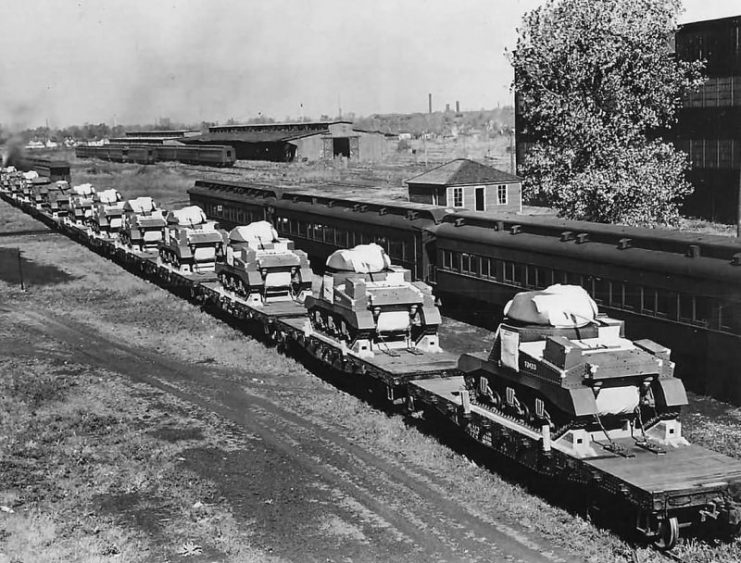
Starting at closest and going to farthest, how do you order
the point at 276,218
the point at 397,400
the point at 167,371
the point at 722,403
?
the point at 397,400 → the point at 722,403 → the point at 167,371 → the point at 276,218

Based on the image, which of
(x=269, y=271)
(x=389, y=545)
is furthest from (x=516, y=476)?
(x=269, y=271)

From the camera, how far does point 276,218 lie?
1631 inches

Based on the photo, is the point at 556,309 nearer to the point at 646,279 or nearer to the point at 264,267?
the point at 646,279

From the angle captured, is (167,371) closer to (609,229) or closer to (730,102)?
(609,229)

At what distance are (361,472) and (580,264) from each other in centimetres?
999

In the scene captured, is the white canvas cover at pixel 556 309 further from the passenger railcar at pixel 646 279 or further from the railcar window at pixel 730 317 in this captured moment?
the passenger railcar at pixel 646 279

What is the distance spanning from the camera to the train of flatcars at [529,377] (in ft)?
37.5

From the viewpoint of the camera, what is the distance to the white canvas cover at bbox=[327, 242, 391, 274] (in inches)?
787

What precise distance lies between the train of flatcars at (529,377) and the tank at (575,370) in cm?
2

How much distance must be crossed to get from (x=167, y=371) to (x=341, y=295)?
5.41 meters

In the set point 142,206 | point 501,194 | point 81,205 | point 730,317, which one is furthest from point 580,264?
point 81,205

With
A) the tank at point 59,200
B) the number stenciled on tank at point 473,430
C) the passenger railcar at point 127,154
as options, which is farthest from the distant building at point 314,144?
the number stenciled on tank at point 473,430

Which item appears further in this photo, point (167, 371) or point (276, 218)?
point (276, 218)

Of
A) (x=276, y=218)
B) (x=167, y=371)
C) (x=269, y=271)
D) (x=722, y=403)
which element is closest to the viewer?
(x=722, y=403)
